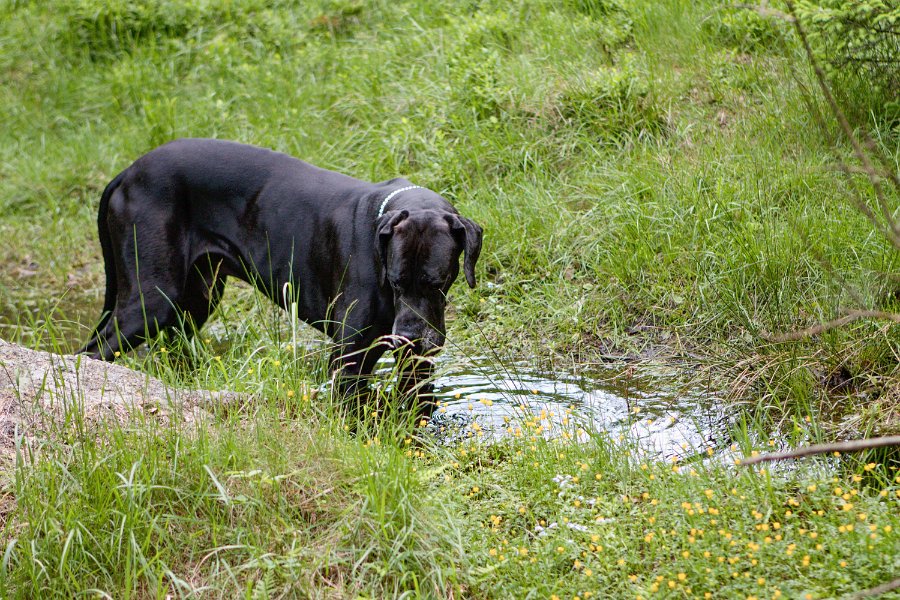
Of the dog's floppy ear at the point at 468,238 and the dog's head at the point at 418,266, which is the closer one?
the dog's head at the point at 418,266

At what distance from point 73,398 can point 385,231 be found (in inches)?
57.7

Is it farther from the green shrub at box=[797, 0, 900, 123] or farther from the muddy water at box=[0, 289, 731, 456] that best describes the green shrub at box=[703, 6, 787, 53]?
the muddy water at box=[0, 289, 731, 456]

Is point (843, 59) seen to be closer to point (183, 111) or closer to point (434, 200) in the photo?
point (434, 200)

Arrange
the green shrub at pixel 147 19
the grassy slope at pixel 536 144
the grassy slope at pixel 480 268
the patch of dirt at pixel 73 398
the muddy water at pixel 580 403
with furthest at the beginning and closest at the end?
the green shrub at pixel 147 19, the grassy slope at pixel 536 144, the muddy water at pixel 580 403, the patch of dirt at pixel 73 398, the grassy slope at pixel 480 268

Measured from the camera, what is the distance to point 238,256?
5.04 metres

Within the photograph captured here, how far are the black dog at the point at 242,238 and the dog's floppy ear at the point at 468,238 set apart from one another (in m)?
0.01

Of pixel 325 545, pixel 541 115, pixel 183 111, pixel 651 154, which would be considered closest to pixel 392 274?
pixel 325 545

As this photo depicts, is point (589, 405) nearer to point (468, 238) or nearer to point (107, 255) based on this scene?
point (468, 238)

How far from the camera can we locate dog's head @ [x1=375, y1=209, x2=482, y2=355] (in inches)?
165

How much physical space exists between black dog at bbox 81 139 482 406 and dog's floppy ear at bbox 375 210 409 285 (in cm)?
14

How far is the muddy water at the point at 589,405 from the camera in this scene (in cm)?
416

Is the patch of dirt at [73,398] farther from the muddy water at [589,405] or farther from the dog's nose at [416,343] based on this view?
the muddy water at [589,405]

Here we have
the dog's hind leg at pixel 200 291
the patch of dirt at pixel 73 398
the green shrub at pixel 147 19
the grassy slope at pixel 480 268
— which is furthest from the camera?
the green shrub at pixel 147 19

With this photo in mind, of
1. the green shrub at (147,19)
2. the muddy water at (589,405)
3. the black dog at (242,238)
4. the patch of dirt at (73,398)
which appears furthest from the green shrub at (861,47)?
the green shrub at (147,19)
